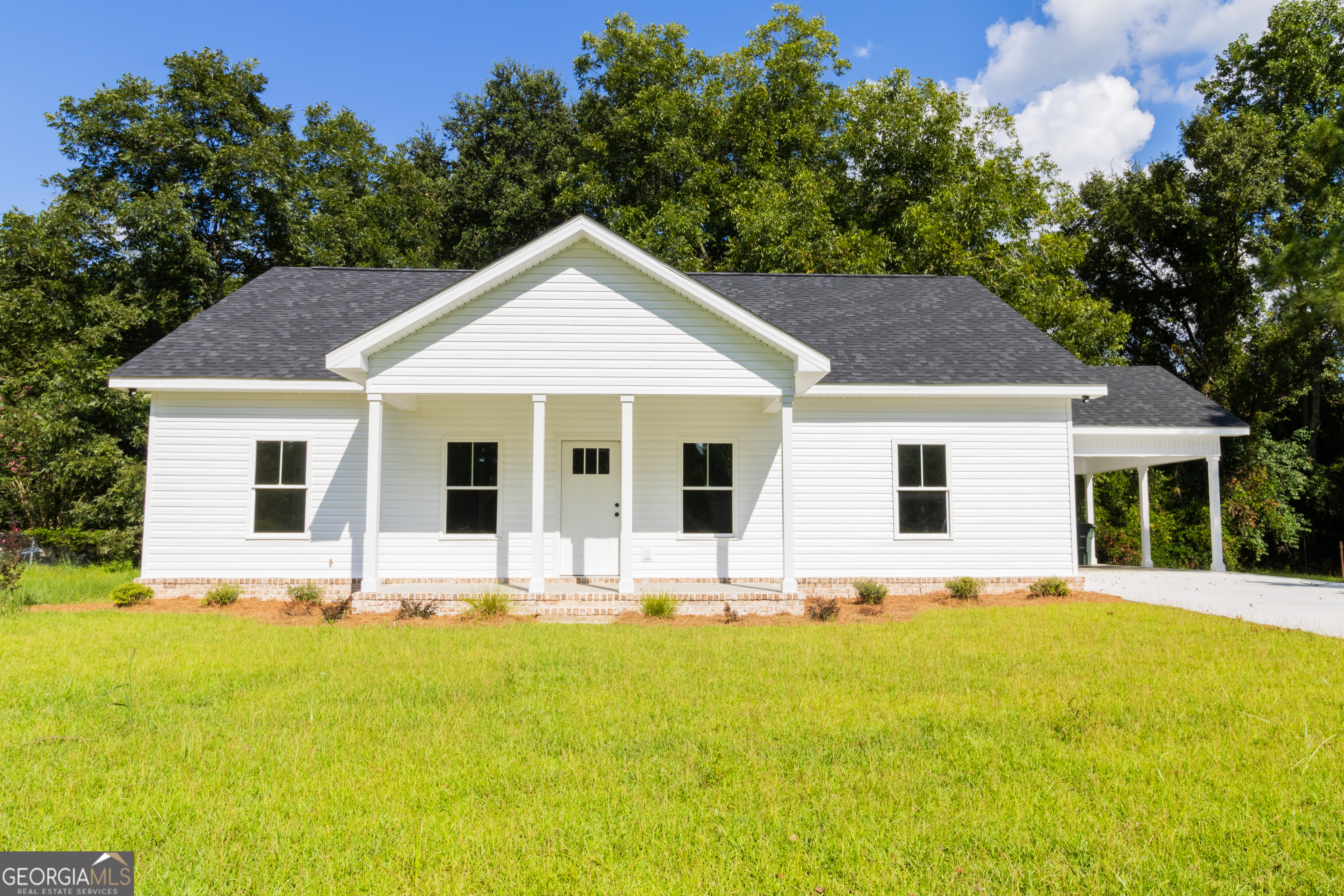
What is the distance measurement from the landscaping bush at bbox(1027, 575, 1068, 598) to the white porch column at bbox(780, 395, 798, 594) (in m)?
4.06

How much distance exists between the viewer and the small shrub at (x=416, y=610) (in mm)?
11203

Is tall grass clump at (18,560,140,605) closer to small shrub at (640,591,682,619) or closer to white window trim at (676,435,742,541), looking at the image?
small shrub at (640,591,682,619)

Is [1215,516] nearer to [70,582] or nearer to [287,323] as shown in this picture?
[287,323]

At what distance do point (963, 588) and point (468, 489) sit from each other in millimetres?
8272

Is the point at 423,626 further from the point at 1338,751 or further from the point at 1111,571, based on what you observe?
the point at 1111,571

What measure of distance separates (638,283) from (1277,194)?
24.8 meters

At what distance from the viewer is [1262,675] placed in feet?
22.9

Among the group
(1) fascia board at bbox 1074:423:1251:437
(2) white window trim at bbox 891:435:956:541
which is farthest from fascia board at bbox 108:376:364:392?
(1) fascia board at bbox 1074:423:1251:437

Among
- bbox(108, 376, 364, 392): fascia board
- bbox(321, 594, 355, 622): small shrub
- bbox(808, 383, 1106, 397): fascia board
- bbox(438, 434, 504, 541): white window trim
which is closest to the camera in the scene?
bbox(321, 594, 355, 622): small shrub

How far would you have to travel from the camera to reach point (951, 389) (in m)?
13.8

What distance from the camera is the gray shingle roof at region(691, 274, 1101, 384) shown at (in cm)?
1416

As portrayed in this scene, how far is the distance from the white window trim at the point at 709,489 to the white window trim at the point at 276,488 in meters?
6.12

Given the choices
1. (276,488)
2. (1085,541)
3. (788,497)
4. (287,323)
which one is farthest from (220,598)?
(1085,541)

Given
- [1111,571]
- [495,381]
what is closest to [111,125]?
[495,381]
